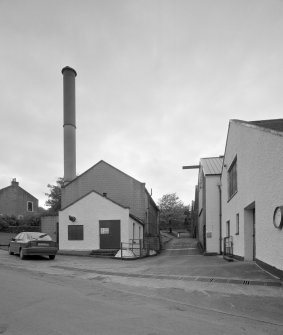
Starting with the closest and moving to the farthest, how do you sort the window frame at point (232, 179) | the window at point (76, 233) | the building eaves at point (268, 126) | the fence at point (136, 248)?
the building eaves at point (268, 126)
the window frame at point (232, 179)
the fence at point (136, 248)
the window at point (76, 233)

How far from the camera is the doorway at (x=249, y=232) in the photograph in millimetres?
14305

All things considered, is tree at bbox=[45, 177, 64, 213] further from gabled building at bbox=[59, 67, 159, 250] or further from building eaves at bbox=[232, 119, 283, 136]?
building eaves at bbox=[232, 119, 283, 136]

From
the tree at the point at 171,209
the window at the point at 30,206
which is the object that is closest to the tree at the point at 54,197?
the window at the point at 30,206

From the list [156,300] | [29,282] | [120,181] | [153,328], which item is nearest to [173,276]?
[156,300]

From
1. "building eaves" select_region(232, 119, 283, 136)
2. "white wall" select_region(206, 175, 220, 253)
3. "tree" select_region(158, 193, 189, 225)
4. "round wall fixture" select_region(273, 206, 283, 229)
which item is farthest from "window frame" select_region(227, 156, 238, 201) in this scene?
"tree" select_region(158, 193, 189, 225)

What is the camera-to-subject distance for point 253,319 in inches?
229

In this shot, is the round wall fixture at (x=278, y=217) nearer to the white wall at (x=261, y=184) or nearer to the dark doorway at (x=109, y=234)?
the white wall at (x=261, y=184)

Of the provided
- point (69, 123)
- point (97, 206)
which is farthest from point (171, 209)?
point (97, 206)

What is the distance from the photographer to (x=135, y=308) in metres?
6.35

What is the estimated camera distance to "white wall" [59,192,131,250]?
22.2m

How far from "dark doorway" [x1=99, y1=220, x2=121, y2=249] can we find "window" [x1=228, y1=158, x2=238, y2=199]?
305 inches

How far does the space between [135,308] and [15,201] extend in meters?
46.2

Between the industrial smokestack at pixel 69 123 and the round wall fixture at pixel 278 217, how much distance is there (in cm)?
2877

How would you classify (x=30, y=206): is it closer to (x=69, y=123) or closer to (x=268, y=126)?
(x=69, y=123)
